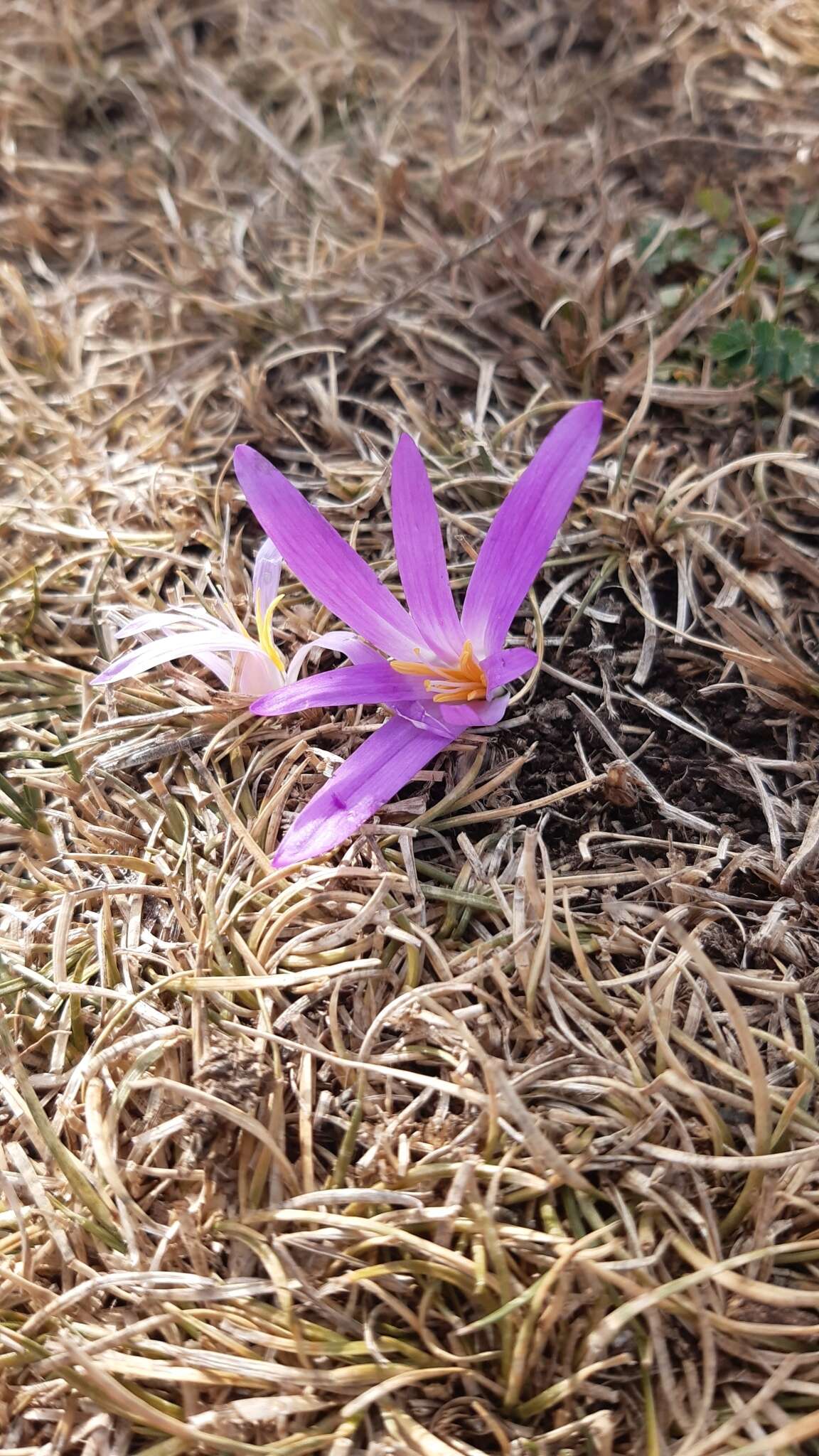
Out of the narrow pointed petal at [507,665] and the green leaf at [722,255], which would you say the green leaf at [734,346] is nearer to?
the green leaf at [722,255]

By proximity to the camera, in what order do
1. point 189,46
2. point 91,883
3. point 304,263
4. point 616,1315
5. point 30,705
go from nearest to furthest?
point 616,1315, point 91,883, point 30,705, point 304,263, point 189,46

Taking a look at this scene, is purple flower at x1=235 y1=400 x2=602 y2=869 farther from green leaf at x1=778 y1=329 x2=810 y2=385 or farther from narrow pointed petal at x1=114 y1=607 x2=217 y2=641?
green leaf at x1=778 y1=329 x2=810 y2=385

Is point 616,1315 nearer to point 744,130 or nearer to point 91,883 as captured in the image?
point 91,883

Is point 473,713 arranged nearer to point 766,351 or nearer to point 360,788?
point 360,788

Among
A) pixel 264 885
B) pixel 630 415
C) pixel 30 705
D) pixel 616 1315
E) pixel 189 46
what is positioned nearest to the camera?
pixel 616 1315

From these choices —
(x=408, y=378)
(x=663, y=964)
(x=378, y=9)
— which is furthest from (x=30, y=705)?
(x=378, y=9)

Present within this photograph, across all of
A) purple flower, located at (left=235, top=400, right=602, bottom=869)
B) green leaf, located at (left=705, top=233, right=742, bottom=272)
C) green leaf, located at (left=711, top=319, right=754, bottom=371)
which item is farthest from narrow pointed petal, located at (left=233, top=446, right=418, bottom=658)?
green leaf, located at (left=705, top=233, right=742, bottom=272)
